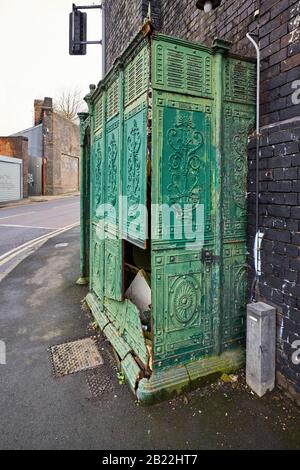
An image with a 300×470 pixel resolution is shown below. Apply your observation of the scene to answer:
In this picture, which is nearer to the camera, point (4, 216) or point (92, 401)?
point (92, 401)

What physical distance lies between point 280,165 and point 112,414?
276cm

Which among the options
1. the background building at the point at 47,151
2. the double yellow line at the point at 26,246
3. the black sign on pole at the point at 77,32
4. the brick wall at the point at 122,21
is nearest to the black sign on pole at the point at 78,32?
the black sign on pole at the point at 77,32

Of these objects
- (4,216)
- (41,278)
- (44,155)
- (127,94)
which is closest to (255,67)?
(127,94)

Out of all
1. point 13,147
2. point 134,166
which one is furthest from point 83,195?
point 13,147

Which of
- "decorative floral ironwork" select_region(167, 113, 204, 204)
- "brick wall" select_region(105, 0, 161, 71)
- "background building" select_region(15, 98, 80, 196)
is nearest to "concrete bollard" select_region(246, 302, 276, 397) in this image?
"decorative floral ironwork" select_region(167, 113, 204, 204)

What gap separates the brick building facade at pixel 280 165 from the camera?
2768 mm

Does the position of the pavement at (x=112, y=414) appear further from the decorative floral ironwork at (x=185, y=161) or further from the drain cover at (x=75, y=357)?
the decorative floral ironwork at (x=185, y=161)

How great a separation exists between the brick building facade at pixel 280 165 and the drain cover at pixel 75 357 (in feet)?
6.78

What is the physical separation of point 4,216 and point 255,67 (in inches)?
624

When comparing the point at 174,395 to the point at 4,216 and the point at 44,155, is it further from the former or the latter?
the point at 44,155

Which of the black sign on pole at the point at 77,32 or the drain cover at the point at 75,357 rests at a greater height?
the black sign on pole at the point at 77,32

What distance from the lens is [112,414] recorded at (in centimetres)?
271

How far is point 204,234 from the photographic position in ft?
10.2

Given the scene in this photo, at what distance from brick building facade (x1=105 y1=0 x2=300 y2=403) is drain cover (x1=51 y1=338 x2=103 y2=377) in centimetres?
207
